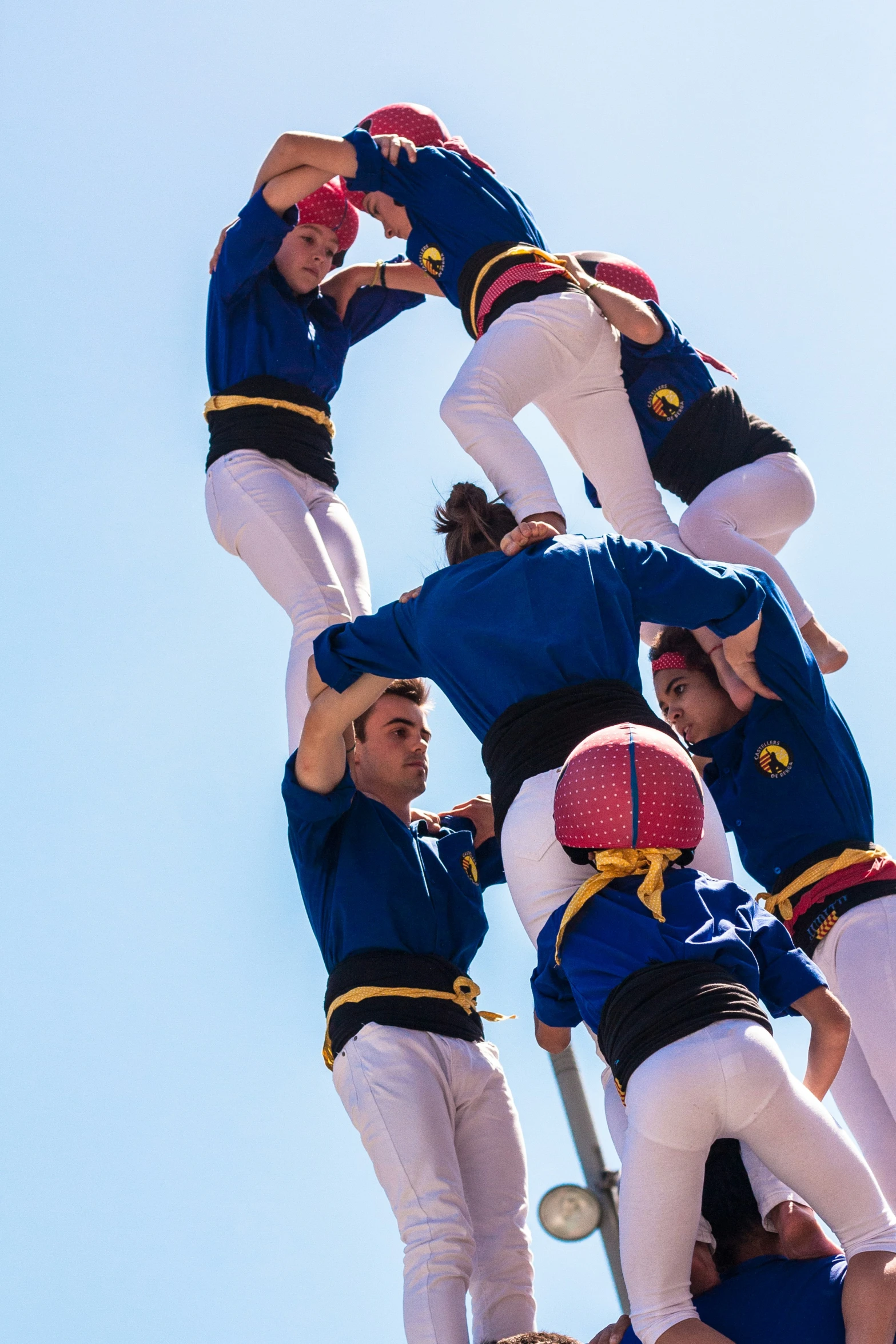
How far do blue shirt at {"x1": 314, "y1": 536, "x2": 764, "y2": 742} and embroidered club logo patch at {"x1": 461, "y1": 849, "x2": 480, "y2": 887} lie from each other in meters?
1.16

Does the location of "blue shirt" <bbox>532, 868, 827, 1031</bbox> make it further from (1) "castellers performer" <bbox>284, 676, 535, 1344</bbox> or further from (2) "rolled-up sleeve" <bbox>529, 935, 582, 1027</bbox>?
(1) "castellers performer" <bbox>284, 676, 535, 1344</bbox>

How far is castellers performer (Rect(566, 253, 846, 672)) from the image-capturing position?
17.9ft

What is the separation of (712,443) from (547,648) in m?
2.08

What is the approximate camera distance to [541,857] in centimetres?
377

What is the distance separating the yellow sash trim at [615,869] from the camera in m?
3.50

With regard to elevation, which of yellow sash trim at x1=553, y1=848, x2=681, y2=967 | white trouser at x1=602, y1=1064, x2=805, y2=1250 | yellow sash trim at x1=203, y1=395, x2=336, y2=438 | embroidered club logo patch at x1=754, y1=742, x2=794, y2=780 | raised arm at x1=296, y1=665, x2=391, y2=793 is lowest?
white trouser at x1=602, y1=1064, x2=805, y2=1250

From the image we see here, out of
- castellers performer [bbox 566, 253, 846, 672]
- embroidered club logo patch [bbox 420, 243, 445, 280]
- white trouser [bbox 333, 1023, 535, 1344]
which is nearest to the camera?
white trouser [bbox 333, 1023, 535, 1344]

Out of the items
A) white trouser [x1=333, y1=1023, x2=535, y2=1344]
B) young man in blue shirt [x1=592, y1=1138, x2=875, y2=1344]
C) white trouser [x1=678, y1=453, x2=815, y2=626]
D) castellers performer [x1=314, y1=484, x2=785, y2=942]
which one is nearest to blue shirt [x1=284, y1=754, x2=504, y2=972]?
white trouser [x1=333, y1=1023, x2=535, y2=1344]

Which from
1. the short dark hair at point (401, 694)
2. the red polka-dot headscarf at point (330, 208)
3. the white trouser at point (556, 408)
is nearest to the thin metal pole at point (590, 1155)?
the short dark hair at point (401, 694)

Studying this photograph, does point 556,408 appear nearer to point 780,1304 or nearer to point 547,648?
point 547,648

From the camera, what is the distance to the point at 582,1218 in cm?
424

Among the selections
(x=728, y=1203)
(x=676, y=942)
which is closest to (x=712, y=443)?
(x=676, y=942)

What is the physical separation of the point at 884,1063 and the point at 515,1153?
118cm

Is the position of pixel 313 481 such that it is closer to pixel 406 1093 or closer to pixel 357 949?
pixel 357 949
